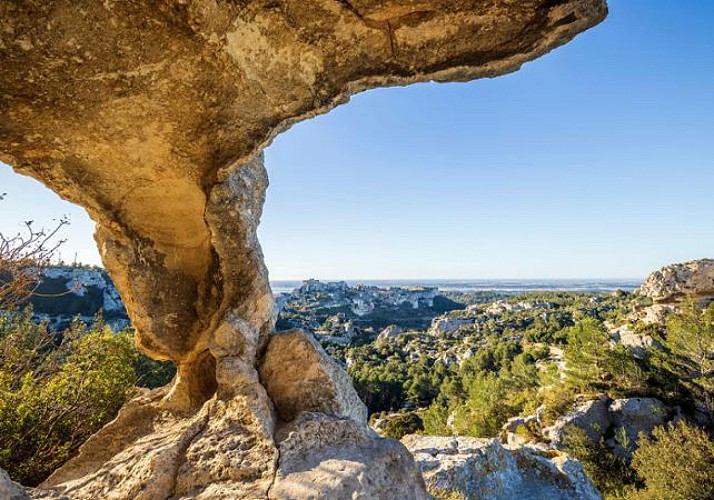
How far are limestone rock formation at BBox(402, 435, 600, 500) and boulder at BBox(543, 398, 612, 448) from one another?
60.2ft

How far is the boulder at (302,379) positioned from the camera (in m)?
5.21

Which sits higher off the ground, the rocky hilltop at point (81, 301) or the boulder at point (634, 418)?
the rocky hilltop at point (81, 301)

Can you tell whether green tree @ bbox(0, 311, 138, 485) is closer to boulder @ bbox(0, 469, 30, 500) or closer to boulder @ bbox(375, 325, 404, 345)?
boulder @ bbox(0, 469, 30, 500)

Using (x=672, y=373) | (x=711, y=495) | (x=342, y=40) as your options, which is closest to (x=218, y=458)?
(x=342, y=40)

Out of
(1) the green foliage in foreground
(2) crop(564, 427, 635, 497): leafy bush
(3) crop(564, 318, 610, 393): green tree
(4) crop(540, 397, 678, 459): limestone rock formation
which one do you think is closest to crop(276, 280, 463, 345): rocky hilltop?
(3) crop(564, 318, 610, 393): green tree

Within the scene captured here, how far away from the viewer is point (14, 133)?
3.96m

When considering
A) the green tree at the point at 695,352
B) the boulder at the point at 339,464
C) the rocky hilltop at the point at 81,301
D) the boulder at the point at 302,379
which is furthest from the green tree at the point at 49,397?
the rocky hilltop at the point at 81,301

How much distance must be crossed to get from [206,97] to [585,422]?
33853mm

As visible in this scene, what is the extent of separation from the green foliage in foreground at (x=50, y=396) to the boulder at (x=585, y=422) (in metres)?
28.1

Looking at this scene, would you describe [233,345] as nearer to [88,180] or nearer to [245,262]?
[245,262]

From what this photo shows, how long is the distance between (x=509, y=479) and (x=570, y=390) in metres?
28.3

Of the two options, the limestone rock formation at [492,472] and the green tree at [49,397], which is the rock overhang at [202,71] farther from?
the limestone rock formation at [492,472]

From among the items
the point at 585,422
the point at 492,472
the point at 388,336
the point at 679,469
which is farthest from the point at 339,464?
the point at 388,336

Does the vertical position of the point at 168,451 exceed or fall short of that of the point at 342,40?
it falls short
